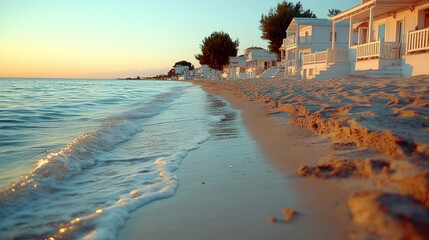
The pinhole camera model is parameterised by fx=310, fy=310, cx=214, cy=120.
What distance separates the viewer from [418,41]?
11898 mm

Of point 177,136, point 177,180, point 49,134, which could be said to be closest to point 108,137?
point 177,136

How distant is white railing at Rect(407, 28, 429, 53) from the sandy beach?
890cm

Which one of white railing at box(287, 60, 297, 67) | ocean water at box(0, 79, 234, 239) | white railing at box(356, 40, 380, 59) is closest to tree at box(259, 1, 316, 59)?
white railing at box(287, 60, 297, 67)

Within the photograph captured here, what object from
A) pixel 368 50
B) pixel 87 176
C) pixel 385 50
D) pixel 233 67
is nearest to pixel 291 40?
pixel 368 50

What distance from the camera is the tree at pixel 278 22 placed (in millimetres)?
40219

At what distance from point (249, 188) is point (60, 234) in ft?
5.30

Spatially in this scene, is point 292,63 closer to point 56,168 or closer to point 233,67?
point 56,168

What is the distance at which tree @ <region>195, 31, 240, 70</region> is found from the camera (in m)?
60.9

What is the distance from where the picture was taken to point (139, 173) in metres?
3.82

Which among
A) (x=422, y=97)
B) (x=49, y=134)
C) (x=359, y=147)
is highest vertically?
(x=422, y=97)

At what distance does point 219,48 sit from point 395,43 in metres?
48.5

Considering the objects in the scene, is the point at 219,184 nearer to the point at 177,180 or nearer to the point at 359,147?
the point at 177,180

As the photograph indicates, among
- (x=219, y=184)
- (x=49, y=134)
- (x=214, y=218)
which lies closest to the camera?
(x=214, y=218)

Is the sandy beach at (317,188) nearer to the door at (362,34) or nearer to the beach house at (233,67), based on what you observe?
the door at (362,34)
